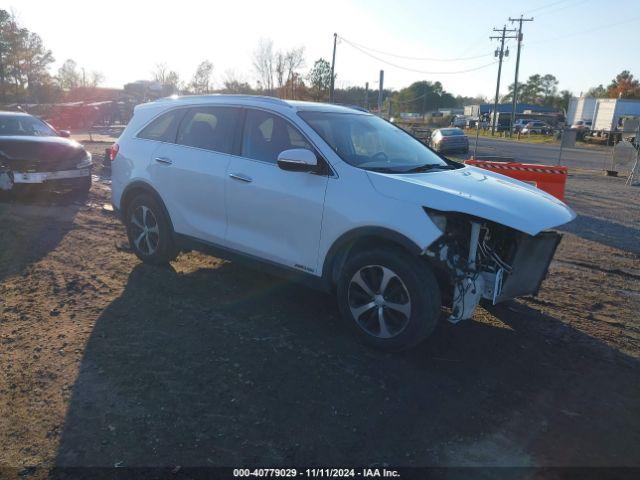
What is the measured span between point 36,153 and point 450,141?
2178 cm

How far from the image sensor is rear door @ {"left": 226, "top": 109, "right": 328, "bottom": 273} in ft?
14.1

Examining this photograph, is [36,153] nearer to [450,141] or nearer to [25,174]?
[25,174]

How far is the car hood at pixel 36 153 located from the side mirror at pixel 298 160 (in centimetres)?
700

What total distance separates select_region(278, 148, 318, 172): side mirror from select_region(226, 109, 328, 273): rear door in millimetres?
102

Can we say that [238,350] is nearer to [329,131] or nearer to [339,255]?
[339,255]

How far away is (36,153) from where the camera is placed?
9.38 meters

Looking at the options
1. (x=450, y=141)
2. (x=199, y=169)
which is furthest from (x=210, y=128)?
(x=450, y=141)

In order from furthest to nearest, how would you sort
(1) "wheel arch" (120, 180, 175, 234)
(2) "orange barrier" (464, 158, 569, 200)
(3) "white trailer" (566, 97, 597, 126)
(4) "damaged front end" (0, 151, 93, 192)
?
(3) "white trailer" (566, 97, 597, 126) < (2) "orange barrier" (464, 158, 569, 200) < (4) "damaged front end" (0, 151, 93, 192) < (1) "wheel arch" (120, 180, 175, 234)

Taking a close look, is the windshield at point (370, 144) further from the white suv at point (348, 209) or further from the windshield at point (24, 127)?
the windshield at point (24, 127)

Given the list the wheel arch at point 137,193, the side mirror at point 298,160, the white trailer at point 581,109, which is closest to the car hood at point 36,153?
the wheel arch at point 137,193

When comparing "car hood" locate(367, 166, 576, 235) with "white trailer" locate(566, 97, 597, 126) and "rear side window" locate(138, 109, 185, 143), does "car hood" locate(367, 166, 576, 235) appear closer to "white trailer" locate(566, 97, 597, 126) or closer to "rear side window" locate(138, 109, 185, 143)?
"rear side window" locate(138, 109, 185, 143)

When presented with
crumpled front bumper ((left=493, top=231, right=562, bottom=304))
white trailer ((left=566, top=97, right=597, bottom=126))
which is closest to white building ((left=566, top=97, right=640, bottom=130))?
white trailer ((left=566, top=97, right=597, bottom=126))

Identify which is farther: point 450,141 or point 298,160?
point 450,141

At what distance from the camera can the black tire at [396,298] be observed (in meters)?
3.74
